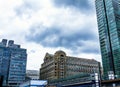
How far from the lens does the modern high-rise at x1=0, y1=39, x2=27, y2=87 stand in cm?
14825

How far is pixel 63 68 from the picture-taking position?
461 feet

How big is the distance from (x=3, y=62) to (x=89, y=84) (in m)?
103

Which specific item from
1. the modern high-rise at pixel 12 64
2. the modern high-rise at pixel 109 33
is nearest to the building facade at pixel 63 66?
the modern high-rise at pixel 12 64

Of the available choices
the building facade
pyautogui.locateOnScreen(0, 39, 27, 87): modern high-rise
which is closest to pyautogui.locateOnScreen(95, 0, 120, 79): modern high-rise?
the building facade

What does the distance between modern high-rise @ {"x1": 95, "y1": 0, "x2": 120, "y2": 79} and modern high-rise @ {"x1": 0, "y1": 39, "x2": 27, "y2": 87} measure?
73.8m

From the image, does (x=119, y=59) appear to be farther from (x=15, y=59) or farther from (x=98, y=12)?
(x=15, y=59)

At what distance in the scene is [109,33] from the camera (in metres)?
108

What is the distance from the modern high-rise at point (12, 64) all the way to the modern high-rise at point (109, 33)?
73772 mm

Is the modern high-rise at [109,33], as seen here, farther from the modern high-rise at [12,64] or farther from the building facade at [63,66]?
the modern high-rise at [12,64]

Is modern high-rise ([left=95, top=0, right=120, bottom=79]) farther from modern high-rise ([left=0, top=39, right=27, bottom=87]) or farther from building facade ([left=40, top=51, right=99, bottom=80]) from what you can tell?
modern high-rise ([left=0, top=39, right=27, bottom=87])

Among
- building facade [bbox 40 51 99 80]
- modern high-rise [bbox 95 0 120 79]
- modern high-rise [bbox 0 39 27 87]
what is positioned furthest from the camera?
modern high-rise [bbox 0 39 27 87]

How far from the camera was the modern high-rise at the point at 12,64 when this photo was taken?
486 ft

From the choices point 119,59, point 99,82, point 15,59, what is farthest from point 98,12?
point 15,59

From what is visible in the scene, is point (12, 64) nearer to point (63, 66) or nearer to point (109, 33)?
point (63, 66)
